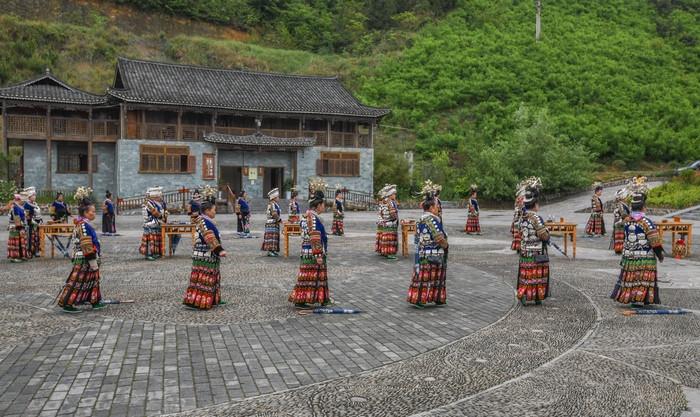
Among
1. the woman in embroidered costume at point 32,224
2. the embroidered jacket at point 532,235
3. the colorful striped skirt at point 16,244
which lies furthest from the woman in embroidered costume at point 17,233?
the embroidered jacket at point 532,235

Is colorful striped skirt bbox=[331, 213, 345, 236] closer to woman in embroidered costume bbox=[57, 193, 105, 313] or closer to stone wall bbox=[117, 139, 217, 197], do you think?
woman in embroidered costume bbox=[57, 193, 105, 313]

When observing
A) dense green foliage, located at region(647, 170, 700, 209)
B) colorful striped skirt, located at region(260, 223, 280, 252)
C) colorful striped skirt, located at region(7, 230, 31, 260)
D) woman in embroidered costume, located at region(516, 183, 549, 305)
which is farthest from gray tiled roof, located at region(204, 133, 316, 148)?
woman in embroidered costume, located at region(516, 183, 549, 305)

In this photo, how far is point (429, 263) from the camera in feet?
29.0

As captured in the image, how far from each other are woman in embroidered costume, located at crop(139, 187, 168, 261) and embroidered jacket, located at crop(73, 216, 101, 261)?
533 centimetres

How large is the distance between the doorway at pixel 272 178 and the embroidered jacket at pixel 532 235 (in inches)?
1216

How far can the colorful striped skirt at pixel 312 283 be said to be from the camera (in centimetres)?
881

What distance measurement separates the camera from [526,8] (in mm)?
72062

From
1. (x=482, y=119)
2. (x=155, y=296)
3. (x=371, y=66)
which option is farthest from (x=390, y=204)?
(x=371, y=66)

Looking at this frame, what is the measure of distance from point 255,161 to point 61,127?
37.7ft

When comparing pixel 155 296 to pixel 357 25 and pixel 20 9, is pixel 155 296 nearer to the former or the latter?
pixel 20 9

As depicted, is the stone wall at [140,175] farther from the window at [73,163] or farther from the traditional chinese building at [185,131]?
the window at [73,163]

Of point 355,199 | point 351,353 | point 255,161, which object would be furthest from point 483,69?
point 351,353

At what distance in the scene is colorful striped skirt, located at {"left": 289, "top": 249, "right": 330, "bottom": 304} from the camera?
8.81 metres

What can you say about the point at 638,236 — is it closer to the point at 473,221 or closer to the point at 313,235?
the point at 313,235
